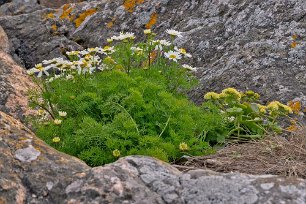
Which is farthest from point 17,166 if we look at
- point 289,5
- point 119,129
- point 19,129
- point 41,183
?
point 289,5

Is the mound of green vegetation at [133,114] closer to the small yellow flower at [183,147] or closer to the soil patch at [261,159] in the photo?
the small yellow flower at [183,147]

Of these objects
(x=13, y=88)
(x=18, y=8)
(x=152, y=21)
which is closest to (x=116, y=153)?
(x=13, y=88)

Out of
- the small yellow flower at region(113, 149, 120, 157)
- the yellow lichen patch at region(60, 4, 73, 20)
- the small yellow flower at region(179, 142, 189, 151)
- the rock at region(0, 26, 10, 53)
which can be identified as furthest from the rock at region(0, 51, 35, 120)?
the yellow lichen patch at region(60, 4, 73, 20)

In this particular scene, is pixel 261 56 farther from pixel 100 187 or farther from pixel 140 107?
pixel 100 187

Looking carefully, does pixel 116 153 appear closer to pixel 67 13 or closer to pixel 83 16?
pixel 83 16

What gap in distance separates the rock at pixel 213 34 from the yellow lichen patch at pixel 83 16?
0.05 ft

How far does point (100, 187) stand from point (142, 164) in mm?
297

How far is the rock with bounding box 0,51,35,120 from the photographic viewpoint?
4824mm

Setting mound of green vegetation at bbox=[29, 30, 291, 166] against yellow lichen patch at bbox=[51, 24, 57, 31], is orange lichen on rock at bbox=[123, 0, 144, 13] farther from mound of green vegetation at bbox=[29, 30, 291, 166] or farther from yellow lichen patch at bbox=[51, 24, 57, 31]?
mound of green vegetation at bbox=[29, 30, 291, 166]

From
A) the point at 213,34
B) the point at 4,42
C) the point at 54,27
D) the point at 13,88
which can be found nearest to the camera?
the point at 13,88

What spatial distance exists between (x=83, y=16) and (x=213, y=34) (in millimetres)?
2366

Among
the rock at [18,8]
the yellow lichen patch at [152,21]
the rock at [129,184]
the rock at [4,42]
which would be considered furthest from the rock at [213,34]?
the rock at [129,184]

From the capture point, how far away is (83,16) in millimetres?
7434

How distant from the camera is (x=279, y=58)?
516cm
